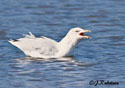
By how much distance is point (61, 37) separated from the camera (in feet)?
58.0

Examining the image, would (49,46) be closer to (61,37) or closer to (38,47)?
(38,47)

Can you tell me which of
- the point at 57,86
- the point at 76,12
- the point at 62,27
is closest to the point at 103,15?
the point at 76,12

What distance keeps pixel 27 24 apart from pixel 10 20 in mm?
835

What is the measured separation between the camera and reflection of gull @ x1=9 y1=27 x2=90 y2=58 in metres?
15.3

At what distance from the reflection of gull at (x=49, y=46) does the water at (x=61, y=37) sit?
28cm

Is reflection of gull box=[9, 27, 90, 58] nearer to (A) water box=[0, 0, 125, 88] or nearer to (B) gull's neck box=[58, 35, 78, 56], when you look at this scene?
(B) gull's neck box=[58, 35, 78, 56]

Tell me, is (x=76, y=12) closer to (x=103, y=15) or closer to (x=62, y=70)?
(x=103, y=15)

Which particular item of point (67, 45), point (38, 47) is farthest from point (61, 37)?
point (38, 47)

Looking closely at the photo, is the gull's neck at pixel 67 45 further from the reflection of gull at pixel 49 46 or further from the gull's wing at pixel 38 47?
the gull's wing at pixel 38 47

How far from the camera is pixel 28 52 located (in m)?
15.4

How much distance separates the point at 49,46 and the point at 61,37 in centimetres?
246

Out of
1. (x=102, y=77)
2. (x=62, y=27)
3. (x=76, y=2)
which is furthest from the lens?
(x=76, y=2)

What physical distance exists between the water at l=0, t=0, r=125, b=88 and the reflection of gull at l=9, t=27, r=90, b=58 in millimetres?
277

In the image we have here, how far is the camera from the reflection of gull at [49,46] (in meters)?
15.3
